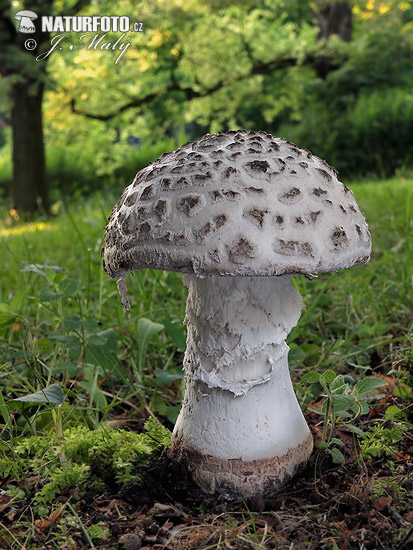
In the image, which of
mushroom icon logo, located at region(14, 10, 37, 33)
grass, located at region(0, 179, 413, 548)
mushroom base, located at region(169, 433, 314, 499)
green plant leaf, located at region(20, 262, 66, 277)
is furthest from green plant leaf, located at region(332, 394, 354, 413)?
mushroom icon logo, located at region(14, 10, 37, 33)

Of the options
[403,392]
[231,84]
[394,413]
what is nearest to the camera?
[394,413]

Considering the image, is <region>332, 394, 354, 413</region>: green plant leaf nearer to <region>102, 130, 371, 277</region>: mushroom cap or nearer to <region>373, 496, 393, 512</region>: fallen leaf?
<region>373, 496, 393, 512</region>: fallen leaf

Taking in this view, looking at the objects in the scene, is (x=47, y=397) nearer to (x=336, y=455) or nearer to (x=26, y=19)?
(x=336, y=455)

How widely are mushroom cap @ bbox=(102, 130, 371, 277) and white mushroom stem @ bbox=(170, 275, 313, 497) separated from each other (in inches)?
14.7

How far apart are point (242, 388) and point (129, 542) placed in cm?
71

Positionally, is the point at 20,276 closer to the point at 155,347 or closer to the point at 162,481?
the point at 155,347

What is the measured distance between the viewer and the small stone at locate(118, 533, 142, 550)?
1.86 meters

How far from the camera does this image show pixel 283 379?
2.32 meters

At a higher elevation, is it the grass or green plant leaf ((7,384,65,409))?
green plant leaf ((7,384,65,409))

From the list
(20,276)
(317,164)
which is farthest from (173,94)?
(317,164)

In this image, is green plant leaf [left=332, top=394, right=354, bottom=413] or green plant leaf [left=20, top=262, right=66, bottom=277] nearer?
green plant leaf [left=332, top=394, right=354, bottom=413]

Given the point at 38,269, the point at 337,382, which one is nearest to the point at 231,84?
the point at 38,269

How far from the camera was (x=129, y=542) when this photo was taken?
6.12ft

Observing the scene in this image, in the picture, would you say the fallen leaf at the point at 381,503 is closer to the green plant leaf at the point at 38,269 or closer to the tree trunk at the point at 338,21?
the green plant leaf at the point at 38,269
